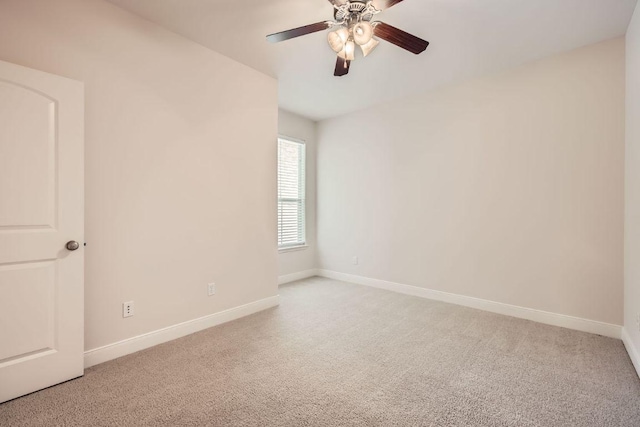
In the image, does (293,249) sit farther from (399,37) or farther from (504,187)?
(399,37)

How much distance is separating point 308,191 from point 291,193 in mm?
362

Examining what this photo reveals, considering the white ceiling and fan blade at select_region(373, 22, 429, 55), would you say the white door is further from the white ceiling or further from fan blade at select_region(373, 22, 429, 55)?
fan blade at select_region(373, 22, 429, 55)

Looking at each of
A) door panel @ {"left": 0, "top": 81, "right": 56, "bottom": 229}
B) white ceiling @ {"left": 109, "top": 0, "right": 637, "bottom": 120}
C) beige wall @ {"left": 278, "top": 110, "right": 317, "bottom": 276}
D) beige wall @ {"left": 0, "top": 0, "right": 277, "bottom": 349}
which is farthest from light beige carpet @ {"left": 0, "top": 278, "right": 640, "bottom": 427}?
white ceiling @ {"left": 109, "top": 0, "right": 637, "bottom": 120}

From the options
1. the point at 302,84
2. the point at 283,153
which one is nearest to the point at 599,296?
the point at 302,84

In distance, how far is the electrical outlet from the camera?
8.00 ft

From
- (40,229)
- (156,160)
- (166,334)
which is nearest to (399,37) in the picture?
(156,160)

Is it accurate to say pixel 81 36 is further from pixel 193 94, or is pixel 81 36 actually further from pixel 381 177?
pixel 381 177

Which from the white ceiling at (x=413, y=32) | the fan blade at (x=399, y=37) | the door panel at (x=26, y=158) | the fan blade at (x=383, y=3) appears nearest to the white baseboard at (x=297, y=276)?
the white ceiling at (x=413, y=32)

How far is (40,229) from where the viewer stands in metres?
1.95

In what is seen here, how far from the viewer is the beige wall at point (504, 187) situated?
282 centimetres

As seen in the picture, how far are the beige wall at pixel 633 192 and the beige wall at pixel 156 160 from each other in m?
3.20

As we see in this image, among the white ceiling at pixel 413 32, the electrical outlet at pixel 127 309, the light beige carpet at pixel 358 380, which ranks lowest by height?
the light beige carpet at pixel 358 380

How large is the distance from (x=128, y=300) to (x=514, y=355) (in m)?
3.09

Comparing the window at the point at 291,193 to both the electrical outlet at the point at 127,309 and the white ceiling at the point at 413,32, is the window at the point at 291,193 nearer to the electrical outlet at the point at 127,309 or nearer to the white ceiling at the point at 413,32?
the white ceiling at the point at 413,32
